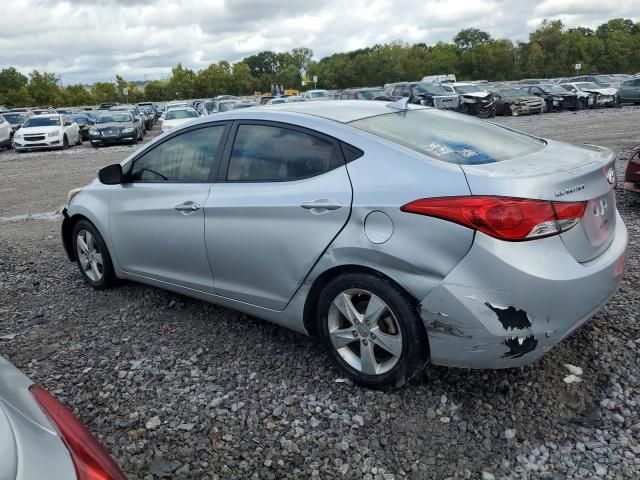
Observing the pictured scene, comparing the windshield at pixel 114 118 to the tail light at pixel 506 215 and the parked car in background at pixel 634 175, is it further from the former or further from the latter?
the tail light at pixel 506 215

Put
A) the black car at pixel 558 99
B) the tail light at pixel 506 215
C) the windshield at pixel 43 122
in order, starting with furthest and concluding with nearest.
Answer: the black car at pixel 558 99
the windshield at pixel 43 122
the tail light at pixel 506 215

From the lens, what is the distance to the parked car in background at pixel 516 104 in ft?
92.8

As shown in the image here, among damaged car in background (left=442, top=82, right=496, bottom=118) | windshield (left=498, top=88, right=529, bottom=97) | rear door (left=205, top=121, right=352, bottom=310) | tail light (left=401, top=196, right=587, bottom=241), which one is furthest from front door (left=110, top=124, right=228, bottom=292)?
windshield (left=498, top=88, right=529, bottom=97)

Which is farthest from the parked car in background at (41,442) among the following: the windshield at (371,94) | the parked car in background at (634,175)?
the windshield at (371,94)

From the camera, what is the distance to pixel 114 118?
23766mm

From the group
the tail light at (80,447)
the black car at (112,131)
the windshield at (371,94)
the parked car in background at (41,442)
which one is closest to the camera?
the parked car in background at (41,442)

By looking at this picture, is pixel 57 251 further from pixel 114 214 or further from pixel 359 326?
pixel 359 326

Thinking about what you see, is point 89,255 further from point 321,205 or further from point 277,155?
point 321,205

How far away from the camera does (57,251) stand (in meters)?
6.56

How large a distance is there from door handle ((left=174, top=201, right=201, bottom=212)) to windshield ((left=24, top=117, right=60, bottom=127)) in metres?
21.3

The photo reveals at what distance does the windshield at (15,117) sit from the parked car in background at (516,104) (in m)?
24.2

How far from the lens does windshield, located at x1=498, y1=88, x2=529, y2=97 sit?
2923 centimetres

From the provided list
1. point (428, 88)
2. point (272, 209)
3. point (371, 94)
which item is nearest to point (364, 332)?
point (272, 209)

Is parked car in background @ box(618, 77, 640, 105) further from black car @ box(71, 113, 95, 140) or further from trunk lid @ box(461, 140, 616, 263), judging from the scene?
trunk lid @ box(461, 140, 616, 263)
